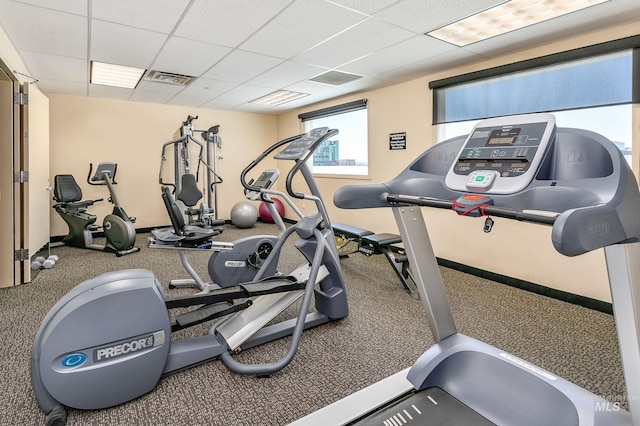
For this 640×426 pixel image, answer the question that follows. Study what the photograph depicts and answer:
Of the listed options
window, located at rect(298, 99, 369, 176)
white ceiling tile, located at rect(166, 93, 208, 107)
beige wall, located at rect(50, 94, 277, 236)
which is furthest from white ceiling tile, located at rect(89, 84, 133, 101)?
window, located at rect(298, 99, 369, 176)

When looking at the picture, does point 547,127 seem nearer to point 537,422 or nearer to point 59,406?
point 537,422

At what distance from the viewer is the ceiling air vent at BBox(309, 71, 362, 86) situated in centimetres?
422

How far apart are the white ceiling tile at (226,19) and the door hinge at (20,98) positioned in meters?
1.66

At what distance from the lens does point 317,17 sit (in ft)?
8.64

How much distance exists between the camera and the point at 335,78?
14.5 feet

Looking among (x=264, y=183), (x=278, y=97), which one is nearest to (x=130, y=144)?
(x=278, y=97)

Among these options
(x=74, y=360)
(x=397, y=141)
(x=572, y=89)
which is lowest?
(x=74, y=360)

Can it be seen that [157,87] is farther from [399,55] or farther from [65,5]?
[399,55]

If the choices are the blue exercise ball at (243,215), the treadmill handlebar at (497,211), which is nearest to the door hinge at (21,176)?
the blue exercise ball at (243,215)

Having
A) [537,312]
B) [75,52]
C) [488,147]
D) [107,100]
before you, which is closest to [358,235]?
[537,312]

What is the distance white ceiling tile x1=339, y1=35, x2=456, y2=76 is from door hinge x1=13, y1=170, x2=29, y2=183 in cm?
332

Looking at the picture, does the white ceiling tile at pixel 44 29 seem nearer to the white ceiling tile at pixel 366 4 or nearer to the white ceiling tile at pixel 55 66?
the white ceiling tile at pixel 55 66

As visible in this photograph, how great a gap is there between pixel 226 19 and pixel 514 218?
2514mm

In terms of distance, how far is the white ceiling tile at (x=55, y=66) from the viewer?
3562 mm
